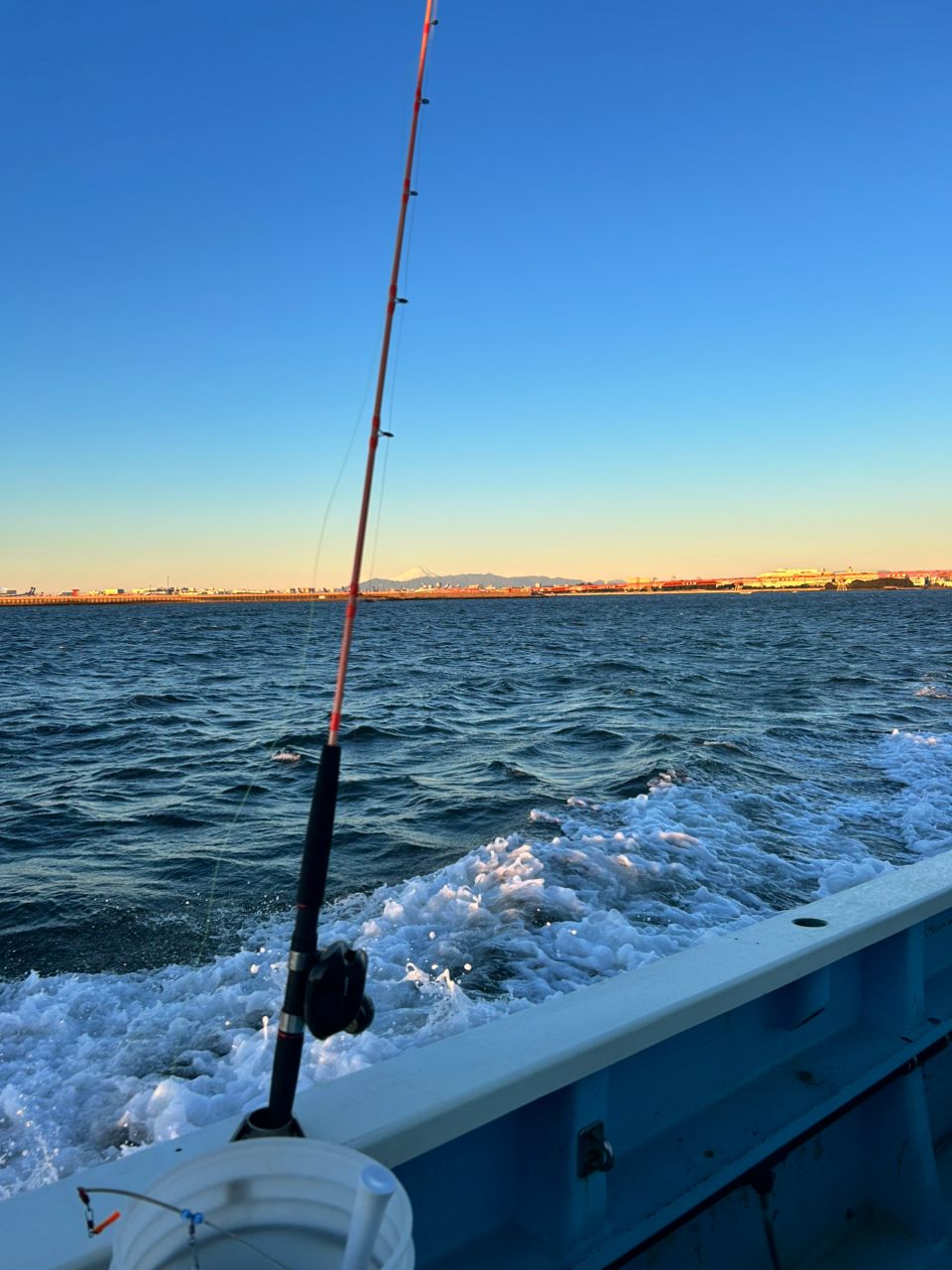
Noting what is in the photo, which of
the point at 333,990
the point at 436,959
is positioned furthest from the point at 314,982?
the point at 436,959

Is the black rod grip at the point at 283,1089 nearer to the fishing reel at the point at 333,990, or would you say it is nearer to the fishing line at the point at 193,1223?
A: the fishing reel at the point at 333,990

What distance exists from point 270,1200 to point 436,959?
157 inches

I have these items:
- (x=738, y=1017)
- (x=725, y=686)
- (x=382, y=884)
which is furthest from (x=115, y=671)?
(x=738, y=1017)

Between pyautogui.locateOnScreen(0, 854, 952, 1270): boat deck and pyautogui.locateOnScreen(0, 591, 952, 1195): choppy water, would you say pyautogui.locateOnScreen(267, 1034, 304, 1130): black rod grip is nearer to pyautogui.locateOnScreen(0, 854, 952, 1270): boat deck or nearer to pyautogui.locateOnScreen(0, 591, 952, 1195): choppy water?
pyautogui.locateOnScreen(0, 854, 952, 1270): boat deck

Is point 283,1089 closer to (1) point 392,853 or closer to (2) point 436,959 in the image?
(2) point 436,959

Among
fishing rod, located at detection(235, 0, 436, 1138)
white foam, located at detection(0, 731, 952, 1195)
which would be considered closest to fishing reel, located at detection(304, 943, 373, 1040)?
fishing rod, located at detection(235, 0, 436, 1138)

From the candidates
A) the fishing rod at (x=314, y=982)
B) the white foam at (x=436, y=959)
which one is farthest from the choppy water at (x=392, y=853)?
the fishing rod at (x=314, y=982)

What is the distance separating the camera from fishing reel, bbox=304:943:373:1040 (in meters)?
1.48

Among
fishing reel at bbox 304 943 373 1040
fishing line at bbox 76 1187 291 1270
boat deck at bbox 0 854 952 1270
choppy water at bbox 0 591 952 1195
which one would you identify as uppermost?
fishing reel at bbox 304 943 373 1040

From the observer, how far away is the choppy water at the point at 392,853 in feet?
13.2

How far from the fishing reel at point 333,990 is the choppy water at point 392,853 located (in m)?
2.22

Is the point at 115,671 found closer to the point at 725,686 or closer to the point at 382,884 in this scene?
the point at 725,686

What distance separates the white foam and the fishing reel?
238cm

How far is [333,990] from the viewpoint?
4.90 feet
